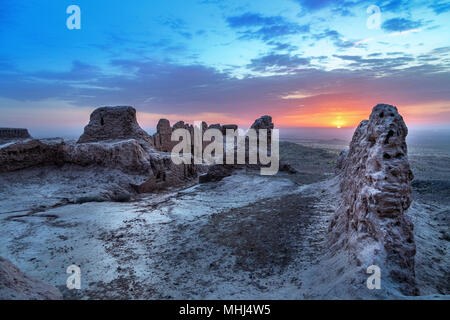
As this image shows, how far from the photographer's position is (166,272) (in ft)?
15.0

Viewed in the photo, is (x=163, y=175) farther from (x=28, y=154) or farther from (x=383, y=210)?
(x=383, y=210)

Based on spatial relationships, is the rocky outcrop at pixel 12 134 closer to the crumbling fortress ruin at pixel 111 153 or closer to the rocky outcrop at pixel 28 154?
the crumbling fortress ruin at pixel 111 153

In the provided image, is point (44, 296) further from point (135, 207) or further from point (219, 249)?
point (135, 207)

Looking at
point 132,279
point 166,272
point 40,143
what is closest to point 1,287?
point 132,279

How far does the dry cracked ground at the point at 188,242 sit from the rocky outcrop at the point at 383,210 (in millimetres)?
605

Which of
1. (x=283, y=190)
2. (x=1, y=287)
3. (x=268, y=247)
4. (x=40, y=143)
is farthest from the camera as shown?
(x=40, y=143)

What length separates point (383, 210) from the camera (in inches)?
145

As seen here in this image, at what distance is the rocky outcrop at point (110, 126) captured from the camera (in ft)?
44.6

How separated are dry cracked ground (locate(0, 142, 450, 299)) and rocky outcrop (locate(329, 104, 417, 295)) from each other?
1.98 feet

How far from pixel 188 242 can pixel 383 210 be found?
13.2 ft

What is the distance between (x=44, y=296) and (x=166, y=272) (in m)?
1.84

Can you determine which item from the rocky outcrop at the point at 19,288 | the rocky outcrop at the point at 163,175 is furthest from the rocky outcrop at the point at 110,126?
the rocky outcrop at the point at 19,288

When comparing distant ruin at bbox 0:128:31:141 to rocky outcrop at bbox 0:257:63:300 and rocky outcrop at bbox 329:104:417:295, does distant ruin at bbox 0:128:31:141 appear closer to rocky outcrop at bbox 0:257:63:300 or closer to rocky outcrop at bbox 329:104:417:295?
rocky outcrop at bbox 0:257:63:300

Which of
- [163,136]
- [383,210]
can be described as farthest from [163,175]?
[383,210]
